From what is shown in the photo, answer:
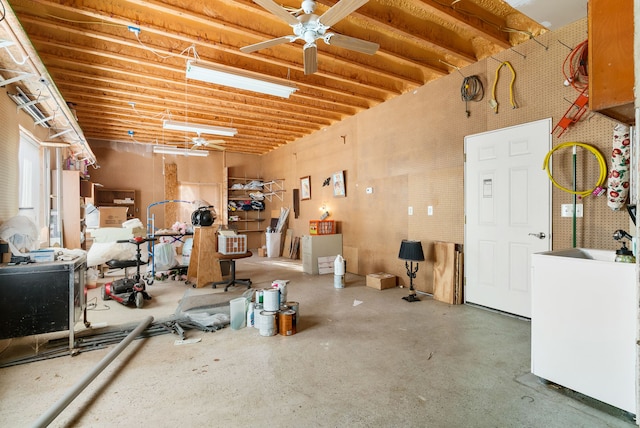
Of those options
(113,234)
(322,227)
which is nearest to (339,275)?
(322,227)

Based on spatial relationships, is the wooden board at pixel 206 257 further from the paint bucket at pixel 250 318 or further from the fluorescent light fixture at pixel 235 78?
the fluorescent light fixture at pixel 235 78

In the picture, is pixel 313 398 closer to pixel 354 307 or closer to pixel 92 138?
pixel 354 307

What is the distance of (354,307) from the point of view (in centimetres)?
388

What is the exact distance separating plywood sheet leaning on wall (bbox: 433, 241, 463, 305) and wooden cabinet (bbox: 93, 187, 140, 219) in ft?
25.8

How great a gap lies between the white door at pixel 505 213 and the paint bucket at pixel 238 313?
2.86 meters

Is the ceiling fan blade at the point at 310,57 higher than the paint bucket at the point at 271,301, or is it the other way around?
the ceiling fan blade at the point at 310,57

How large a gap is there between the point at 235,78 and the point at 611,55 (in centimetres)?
336

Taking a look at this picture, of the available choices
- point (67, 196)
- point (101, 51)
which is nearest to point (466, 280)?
point (101, 51)

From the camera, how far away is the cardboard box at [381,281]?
15.6 feet

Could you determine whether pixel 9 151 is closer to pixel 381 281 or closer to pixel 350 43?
pixel 350 43

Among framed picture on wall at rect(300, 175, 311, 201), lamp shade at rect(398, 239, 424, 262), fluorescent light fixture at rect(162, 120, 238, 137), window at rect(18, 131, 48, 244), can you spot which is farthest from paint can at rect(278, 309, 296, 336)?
framed picture on wall at rect(300, 175, 311, 201)

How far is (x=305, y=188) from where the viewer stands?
7617 millimetres

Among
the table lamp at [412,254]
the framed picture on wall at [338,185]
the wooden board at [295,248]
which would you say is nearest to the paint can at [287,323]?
the table lamp at [412,254]

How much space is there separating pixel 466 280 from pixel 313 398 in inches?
112
